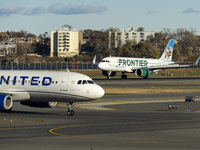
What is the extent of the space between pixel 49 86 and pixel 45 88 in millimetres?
438

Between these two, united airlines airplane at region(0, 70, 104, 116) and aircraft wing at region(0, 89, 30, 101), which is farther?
aircraft wing at region(0, 89, 30, 101)

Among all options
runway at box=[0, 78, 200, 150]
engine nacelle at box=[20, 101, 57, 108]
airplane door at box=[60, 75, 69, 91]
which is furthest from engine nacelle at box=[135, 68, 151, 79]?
airplane door at box=[60, 75, 69, 91]

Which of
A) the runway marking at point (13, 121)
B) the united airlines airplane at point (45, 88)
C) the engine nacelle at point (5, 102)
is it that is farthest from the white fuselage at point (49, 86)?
the runway marking at point (13, 121)

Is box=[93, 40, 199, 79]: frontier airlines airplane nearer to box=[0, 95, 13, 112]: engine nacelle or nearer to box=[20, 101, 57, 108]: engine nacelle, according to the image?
box=[20, 101, 57, 108]: engine nacelle

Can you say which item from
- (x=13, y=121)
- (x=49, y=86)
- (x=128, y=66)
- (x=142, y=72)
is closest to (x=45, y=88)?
(x=49, y=86)

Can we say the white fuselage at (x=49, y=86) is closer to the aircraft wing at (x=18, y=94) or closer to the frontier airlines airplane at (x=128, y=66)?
the aircraft wing at (x=18, y=94)

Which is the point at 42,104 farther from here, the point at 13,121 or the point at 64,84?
the point at 13,121

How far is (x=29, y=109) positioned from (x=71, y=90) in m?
9.89

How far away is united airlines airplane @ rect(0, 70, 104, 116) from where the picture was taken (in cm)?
4416

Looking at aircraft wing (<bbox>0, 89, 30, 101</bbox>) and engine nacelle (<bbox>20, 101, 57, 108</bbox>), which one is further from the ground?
aircraft wing (<bbox>0, 89, 30, 101</bbox>)

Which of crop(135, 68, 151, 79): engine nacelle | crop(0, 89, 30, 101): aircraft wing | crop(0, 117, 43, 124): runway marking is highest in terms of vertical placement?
crop(0, 89, 30, 101): aircraft wing

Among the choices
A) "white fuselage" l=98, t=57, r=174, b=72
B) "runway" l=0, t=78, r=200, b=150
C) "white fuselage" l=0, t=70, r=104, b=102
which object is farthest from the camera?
"white fuselage" l=98, t=57, r=174, b=72

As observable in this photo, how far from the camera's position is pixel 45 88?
1784 inches

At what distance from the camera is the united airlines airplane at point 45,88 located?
44.2 meters
